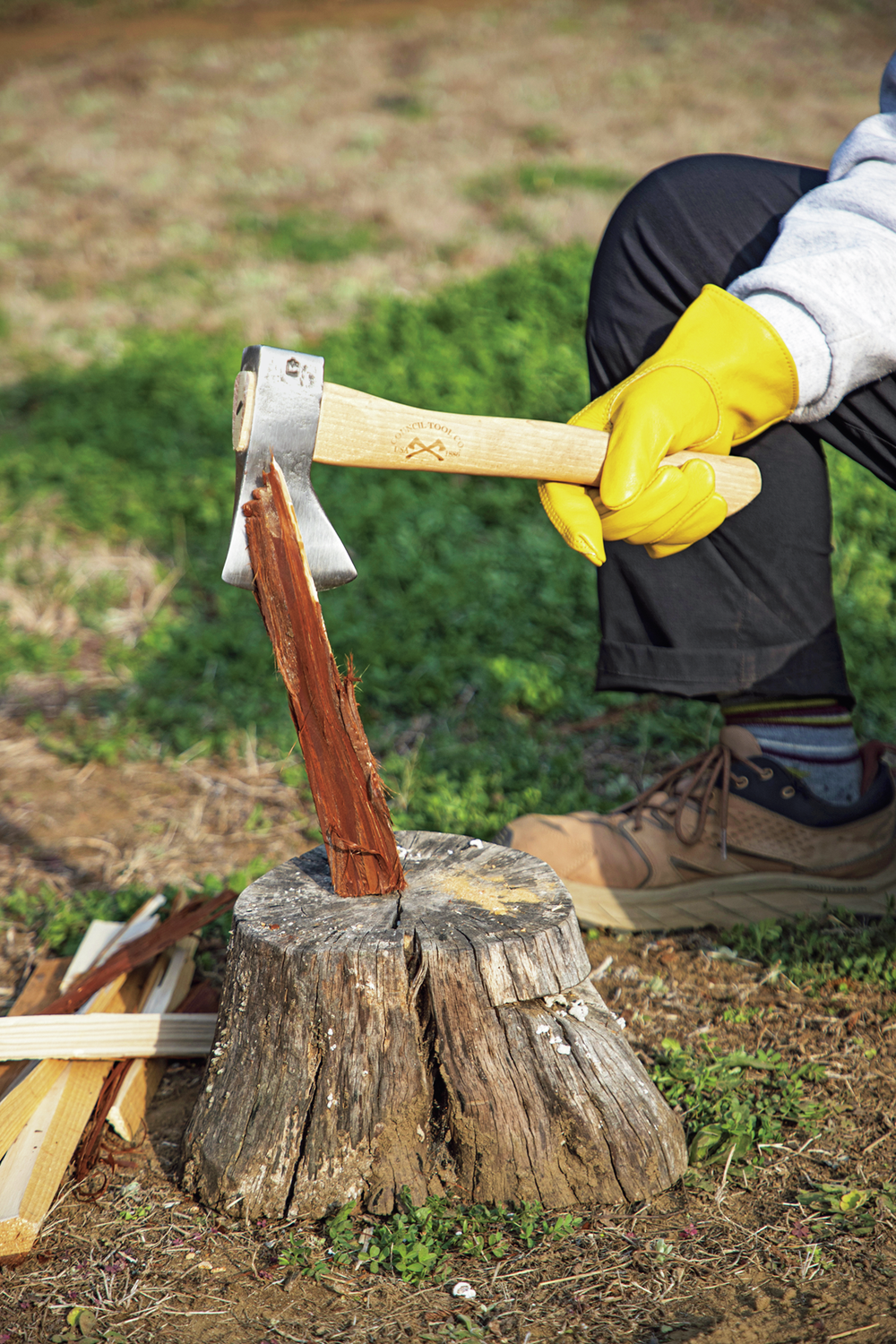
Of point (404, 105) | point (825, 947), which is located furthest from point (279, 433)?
point (404, 105)

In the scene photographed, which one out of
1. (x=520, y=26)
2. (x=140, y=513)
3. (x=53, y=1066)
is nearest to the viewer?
(x=53, y=1066)

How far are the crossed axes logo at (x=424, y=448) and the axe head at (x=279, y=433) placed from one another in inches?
7.5

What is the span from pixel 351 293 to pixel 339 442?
22.4 ft

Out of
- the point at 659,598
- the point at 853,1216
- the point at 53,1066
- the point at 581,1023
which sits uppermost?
the point at 659,598

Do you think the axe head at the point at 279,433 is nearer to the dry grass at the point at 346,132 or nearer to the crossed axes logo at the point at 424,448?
the crossed axes logo at the point at 424,448

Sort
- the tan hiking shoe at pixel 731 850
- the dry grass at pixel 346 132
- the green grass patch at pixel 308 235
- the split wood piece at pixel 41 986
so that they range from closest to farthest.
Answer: the split wood piece at pixel 41 986
the tan hiking shoe at pixel 731 850
the dry grass at pixel 346 132
the green grass patch at pixel 308 235

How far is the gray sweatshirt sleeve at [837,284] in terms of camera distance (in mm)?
2135

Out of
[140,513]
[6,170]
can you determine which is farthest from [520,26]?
[140,513]

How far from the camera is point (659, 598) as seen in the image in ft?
8.68

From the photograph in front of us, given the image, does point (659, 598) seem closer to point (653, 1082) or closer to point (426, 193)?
point (653, 1082)

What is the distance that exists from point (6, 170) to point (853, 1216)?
1273cm

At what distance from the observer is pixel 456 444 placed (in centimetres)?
208

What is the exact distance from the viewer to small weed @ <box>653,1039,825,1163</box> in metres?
1.98

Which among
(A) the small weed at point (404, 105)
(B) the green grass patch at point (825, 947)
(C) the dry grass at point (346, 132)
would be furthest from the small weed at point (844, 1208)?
(A) the small weed at point (404, 105)
